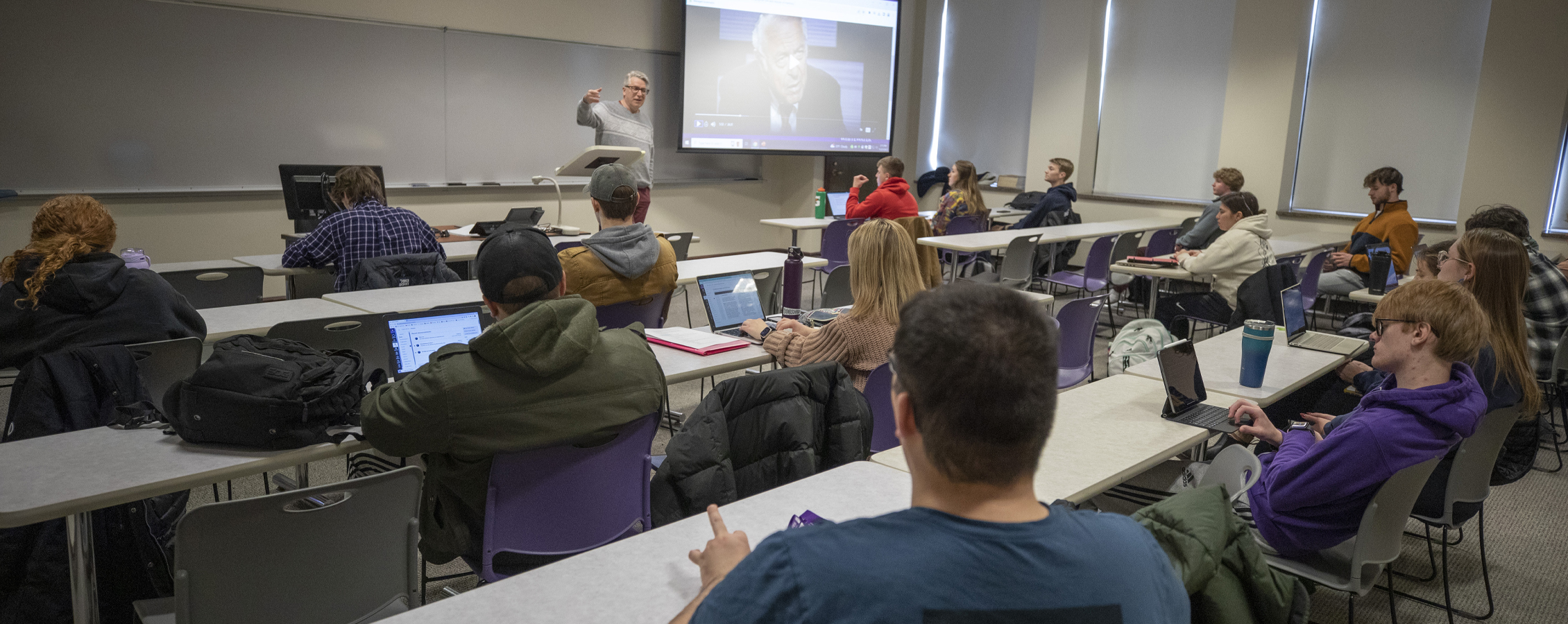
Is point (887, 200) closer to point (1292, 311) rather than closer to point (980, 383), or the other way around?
point (1292, 311)

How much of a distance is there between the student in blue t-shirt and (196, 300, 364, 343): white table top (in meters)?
2.56

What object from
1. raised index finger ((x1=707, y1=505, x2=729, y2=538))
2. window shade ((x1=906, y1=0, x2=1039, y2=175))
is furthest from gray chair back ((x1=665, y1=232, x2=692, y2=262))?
window shade ((x1=906, y1=0, x2=1039, y2=175))

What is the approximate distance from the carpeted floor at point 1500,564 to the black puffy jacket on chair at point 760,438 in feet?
3.86

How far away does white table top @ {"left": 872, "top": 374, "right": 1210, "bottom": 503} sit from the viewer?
6.67 feet

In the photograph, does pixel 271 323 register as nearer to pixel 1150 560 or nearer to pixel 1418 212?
pixel 1150 560

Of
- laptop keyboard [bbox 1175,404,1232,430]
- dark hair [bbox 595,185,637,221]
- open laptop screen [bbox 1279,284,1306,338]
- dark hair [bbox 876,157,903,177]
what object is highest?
dark hair [bbox 876,157,903,177]

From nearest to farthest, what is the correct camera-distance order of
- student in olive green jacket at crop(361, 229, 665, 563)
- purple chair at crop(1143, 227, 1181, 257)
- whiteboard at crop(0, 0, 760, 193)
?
student in olive green jacket at crop(361, 229, 665, 563), whiteboard at crop(0, 0, 760, 193), purple chair at crop(1143, 227, 1181, 257)

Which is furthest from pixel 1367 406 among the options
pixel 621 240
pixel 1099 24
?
pixel 1099 24

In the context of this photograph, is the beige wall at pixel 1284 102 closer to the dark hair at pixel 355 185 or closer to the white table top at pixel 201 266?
the dark hair at pixel 355 185

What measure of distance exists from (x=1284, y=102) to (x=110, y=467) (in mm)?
8462

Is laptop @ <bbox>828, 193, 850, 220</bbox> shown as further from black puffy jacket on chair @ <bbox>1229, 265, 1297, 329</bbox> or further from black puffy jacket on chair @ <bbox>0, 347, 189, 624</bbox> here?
black puffy jacket on chair @ <bbox>0, 347, 189, 624</bbox>

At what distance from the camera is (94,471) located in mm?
1875

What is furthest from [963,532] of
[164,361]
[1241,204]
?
[1241,204]

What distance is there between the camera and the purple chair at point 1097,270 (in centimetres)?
666
